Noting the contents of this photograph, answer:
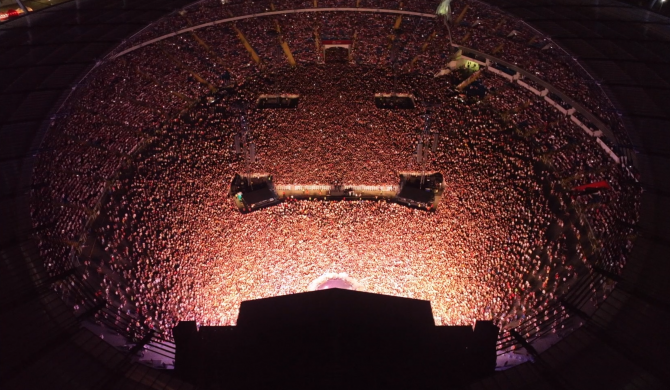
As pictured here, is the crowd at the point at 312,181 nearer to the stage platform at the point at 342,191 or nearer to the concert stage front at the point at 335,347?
the stage platform at the point at 342,191

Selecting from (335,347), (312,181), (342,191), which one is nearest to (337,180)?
(342,191)

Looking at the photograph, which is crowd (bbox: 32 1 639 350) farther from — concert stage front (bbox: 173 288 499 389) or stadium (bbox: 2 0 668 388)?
concert stage front (bbox: 173 288 499 389)

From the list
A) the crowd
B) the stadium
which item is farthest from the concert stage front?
the crowd

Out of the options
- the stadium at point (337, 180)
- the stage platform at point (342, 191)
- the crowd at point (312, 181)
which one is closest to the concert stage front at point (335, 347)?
the stadium at point (337, 180)

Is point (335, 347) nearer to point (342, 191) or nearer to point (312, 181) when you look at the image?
point (342, 191)

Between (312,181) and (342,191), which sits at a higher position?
(312,181)

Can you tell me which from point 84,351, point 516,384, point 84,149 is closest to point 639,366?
point 516,384
